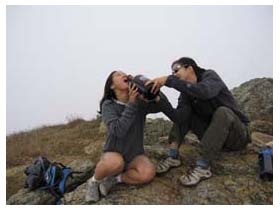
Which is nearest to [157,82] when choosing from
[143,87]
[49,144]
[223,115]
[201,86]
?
[143,87]

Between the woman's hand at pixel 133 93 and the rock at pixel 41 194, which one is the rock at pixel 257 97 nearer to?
the woman's hand at pixel 133 93

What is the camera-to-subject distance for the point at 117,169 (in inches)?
94.8

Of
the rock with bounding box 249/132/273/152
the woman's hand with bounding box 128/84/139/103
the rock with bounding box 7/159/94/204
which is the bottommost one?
the rock with bounding box 7/159/94/204

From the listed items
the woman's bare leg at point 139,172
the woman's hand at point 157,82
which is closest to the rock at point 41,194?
the woman's bare leg at point 139,172

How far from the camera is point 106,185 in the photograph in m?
2.44

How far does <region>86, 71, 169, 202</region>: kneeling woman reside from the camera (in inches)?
93.5

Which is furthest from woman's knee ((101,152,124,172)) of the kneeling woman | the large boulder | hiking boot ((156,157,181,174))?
the large boulder

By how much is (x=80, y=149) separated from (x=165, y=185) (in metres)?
0.85

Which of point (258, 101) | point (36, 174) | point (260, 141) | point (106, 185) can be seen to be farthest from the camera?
point (258, 101)

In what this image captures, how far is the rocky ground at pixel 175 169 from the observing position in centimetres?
241

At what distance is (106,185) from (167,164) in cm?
44

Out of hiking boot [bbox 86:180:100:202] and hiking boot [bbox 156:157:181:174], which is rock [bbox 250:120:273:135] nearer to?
hiking boot [bbox 156:157:181:174]

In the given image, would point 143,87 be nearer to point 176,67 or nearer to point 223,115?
point 176,67
